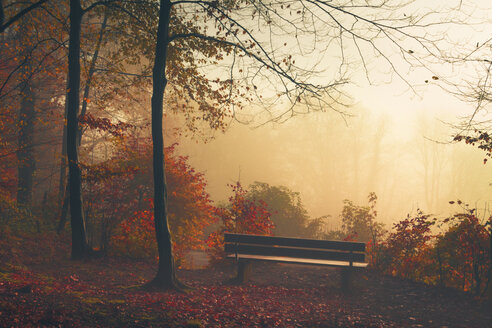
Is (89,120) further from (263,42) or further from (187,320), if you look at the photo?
(187,320)

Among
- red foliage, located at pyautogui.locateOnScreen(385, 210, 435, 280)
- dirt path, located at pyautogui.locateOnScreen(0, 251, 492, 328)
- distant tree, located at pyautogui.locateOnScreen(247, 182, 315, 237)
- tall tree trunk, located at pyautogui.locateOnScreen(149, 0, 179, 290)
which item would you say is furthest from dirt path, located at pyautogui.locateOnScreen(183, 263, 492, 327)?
distant tree, located at pyautogui.locateOnScreen(247, 182, 315, 237)

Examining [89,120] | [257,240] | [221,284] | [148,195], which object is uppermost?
[89,120]

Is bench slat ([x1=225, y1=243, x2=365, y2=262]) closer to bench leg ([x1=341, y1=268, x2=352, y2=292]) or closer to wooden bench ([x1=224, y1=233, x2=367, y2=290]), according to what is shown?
wooden bench ([x1=224, y1=233, x2=367, y2=290])

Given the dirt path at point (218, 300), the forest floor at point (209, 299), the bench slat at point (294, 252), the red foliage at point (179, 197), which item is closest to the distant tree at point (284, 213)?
the red foliage at point (179, 197)

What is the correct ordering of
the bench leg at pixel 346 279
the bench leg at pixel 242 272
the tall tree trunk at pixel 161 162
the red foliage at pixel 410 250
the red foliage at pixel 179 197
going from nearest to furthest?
the tall tree trunk at pixel 161 162
the bench leg at pixel 346 279
the bench leg at pixel 242 272
the red foliage at pixel 410 250
the red foliage at pixel 179 197

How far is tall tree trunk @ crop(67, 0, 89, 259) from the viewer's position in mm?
8984

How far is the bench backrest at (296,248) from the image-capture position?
7777mm

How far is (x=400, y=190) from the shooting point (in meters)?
47.1

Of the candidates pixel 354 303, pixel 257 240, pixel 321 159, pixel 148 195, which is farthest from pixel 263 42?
pixel 321 159

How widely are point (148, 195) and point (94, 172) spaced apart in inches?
199

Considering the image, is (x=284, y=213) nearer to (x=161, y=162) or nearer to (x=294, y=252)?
(x=294, y=252)

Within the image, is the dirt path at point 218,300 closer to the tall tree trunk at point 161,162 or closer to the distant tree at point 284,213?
the tall tree trunk at point 161,162

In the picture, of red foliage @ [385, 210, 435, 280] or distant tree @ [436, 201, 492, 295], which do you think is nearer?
distant tree @ [436, 201, 492, 295]

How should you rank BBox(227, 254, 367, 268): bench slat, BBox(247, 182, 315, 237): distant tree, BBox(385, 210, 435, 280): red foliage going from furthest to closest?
BBox(247, 182, 315, 237): distant tree
BBox(385, 210, 435, 280): red foliage
BBox(227, 254, 367, 268): bench slat
